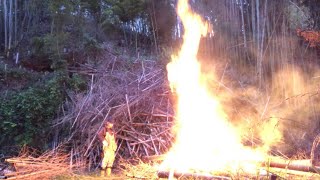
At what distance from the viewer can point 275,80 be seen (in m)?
10.1

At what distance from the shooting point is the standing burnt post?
705cm

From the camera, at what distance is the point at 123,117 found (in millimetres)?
7980

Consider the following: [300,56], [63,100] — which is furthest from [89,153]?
[300,56]

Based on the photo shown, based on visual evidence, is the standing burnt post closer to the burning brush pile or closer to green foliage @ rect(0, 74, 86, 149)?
the burning brush pile

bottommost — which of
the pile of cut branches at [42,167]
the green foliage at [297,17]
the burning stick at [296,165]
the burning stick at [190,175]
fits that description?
the pile of cut branches at [42,167]

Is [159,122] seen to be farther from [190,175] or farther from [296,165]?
[296,165]

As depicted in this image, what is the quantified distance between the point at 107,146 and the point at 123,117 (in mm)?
1095

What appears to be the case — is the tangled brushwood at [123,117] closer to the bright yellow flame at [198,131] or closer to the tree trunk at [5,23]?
the bright yellow flame at [198,131]

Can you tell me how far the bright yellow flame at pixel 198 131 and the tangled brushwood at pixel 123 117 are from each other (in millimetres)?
387

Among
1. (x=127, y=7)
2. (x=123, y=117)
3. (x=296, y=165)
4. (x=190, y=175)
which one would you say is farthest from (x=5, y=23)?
(x=296, y=165)

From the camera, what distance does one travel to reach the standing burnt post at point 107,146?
23.1 feet

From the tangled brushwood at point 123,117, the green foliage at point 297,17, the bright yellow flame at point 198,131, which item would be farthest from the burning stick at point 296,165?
the green foliage at point 297,17

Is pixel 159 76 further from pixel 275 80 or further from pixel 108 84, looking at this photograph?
pixel 275 80

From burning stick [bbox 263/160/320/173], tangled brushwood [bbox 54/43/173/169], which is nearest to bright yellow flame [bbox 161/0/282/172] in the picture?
burning stick [bbox 263/160/320/173]
